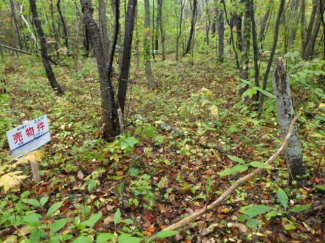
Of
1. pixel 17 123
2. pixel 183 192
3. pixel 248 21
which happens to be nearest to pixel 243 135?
pixel 183 192

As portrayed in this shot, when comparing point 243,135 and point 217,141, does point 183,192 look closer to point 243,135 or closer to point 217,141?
point 217,141

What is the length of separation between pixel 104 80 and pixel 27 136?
1.68 metres

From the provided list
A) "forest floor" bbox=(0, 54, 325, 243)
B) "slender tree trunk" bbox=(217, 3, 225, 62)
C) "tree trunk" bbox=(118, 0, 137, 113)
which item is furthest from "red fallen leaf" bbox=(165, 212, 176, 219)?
"slender tree trunk" bbox=(217, 3, 225, 62)

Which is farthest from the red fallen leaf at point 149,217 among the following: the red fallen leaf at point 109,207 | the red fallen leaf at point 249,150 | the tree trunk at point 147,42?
the tree trunk at point 147,42

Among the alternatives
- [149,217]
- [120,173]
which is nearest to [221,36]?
[120,173]

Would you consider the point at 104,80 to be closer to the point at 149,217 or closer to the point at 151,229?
the point at 149,217

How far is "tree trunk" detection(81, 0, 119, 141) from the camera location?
13.1 ft

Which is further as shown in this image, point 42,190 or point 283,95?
point 42,190

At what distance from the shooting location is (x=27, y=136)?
3.20 m

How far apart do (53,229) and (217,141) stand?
3.91m

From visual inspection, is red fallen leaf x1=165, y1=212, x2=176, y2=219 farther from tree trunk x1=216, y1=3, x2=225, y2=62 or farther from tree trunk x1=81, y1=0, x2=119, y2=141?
tree trunk x1=216, y1=3, x2=225, y2=62

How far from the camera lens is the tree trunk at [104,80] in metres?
3.99

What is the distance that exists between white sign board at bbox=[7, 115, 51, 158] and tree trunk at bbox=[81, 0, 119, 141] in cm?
126

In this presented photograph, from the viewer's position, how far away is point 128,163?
13.4 feet
